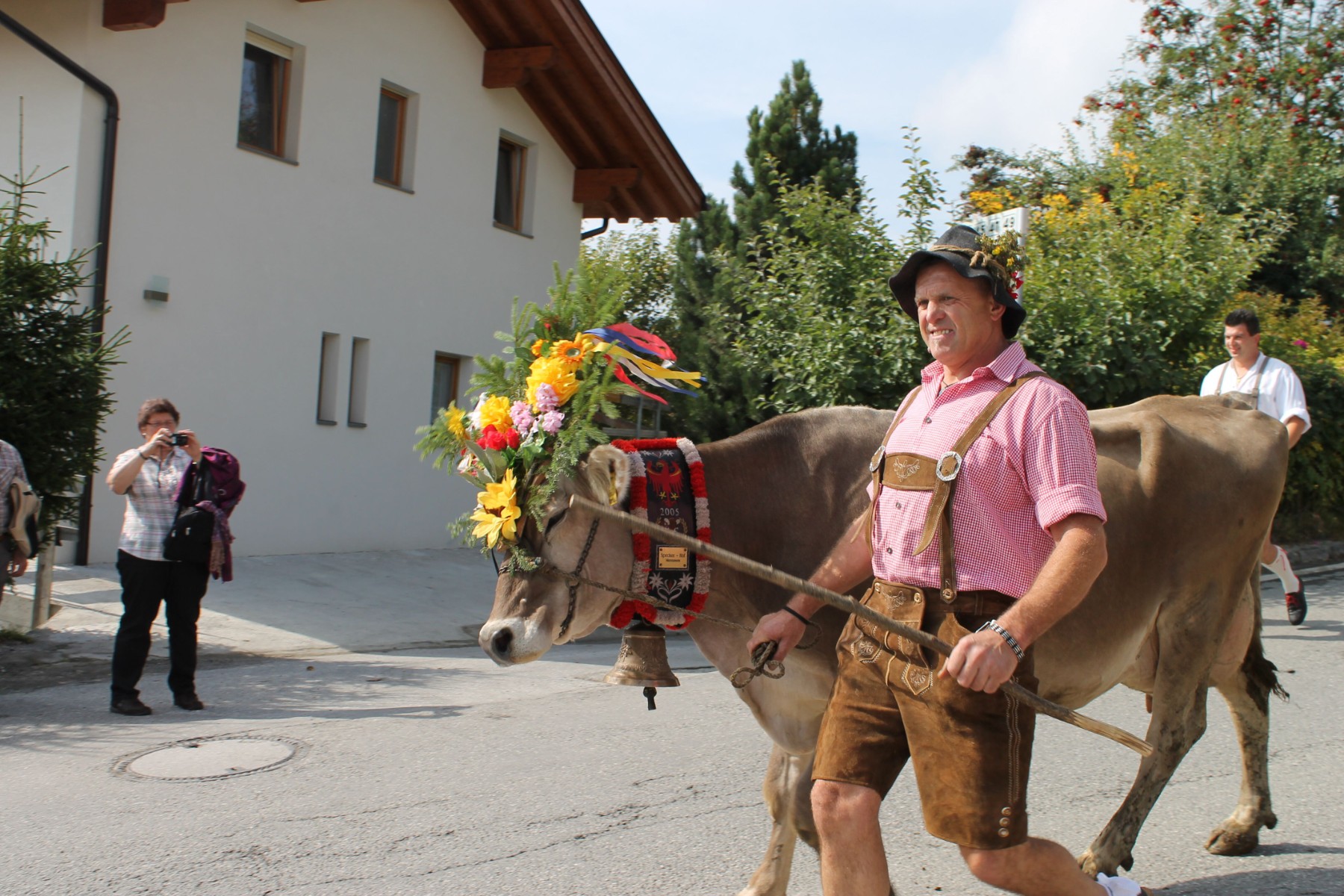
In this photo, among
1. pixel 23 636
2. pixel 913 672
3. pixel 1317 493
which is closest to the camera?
pixel 913 672

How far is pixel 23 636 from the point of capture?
827cm

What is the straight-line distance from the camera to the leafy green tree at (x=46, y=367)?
762 centimetres

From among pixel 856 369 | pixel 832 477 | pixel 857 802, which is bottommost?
pixel 857 802

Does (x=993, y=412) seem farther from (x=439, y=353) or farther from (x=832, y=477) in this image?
(x=439, y=353)

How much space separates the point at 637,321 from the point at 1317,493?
421 inches

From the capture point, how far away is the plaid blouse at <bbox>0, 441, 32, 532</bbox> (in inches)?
271

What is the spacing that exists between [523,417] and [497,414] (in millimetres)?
97

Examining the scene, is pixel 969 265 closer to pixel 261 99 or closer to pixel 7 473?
pixel 7 473

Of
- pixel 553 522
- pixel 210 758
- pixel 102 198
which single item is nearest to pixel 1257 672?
pixel 553 522

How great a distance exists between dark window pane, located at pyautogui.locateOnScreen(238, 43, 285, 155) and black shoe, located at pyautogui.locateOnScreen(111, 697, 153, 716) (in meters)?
7.64

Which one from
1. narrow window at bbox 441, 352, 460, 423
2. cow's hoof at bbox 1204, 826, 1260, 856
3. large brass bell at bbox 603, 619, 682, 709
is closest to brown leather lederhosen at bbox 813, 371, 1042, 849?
large brass bell at bbox 603, 619, 682, 709

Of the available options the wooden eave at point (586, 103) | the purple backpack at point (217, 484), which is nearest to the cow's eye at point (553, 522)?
the purple backpack at point (217, 484)

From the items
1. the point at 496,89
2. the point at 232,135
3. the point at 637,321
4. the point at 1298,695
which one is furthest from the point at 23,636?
the point at 637,321

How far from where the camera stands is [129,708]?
6453mm
